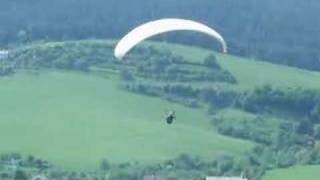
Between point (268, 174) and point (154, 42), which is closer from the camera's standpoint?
point (268, 174)

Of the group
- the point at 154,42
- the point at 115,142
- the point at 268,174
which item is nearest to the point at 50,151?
the point at 115,142

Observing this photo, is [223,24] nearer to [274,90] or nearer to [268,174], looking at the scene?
[274,90]

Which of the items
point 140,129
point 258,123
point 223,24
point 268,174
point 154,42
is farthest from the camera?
point 223,24

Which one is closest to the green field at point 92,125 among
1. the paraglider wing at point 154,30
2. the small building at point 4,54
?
the small building at point 4,54

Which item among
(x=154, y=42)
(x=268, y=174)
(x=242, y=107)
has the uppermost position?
(x=154, y=42)

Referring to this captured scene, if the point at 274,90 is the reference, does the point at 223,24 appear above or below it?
above

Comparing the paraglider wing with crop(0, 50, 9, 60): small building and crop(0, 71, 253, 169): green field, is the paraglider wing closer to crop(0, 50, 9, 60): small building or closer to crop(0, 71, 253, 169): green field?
crop(0, 71, 253, 169): green field

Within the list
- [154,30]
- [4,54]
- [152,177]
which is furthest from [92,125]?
[154,30]
